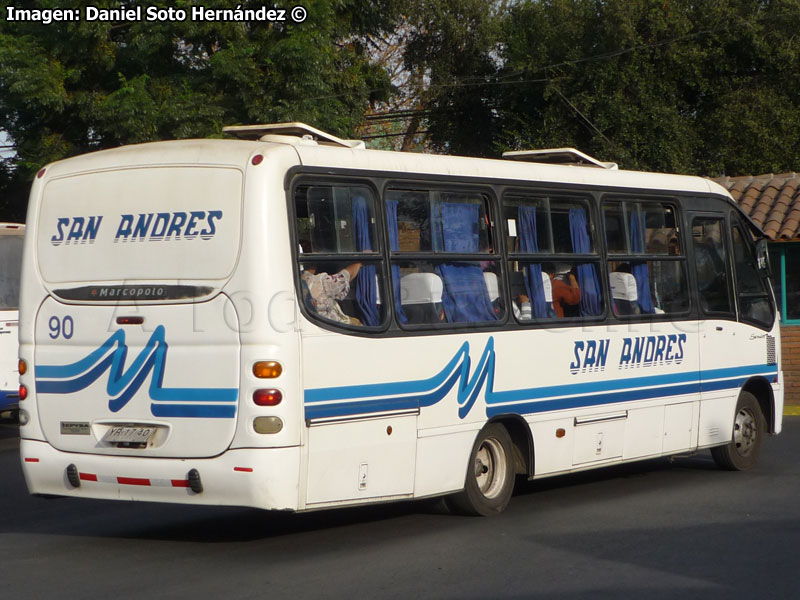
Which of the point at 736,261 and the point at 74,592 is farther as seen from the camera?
the point at 736,261

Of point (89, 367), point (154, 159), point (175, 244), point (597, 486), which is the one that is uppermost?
point (154, 159)

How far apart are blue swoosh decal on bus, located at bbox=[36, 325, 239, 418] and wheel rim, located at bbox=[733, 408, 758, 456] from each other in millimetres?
6066

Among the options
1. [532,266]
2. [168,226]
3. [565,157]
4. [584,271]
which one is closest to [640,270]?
[584,271]

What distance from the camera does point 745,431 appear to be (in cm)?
1150

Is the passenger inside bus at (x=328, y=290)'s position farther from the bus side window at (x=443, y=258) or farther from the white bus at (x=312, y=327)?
the bus side window at (x=443, y=258)

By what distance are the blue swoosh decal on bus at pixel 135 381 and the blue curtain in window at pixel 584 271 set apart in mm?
3666

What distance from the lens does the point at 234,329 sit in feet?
23.6

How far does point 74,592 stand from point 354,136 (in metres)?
18.3

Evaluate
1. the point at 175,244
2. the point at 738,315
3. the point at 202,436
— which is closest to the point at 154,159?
the point at 175,244

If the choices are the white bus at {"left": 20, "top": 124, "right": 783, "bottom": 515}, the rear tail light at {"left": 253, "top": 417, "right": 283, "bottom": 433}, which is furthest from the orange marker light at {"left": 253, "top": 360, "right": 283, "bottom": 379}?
the rear tail light at {"left": 253, "top": 417, "right": 283, "bottom": 433}

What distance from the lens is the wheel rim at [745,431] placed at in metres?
11.4

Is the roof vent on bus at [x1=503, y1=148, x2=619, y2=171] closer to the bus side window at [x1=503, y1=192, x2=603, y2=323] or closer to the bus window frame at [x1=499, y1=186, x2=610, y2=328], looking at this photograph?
the bus window frame at [x1=499, y1=186, x2=610, y2=328]

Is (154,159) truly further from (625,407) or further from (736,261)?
(736,261)
